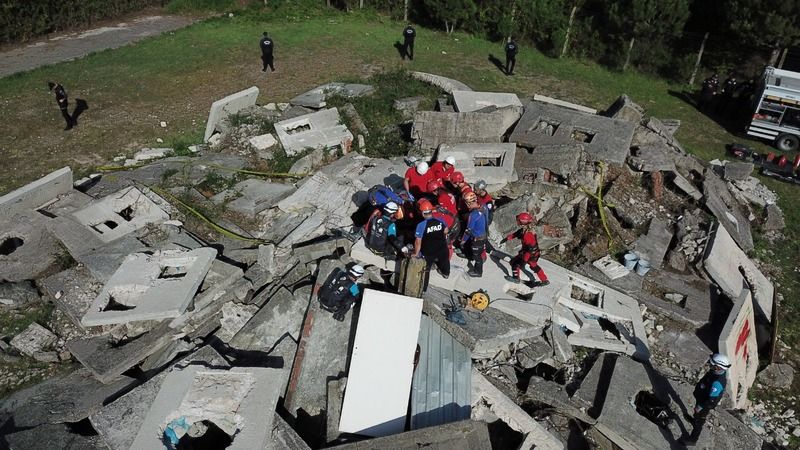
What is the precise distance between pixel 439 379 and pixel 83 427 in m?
4.41

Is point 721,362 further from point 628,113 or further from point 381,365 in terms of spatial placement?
point 628,113

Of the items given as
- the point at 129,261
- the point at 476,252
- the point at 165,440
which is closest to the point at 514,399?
the point at 476,252

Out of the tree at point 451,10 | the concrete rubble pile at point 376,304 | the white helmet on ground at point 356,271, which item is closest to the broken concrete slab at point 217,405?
the concrete rubble pile at point 376,304

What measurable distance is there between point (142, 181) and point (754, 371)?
1154 cm

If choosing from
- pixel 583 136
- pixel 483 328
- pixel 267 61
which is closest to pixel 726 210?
pixel 583 136

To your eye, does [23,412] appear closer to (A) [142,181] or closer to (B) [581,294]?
(A) [142,181]

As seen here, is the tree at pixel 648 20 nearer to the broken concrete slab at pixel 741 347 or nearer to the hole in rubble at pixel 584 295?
the broken concrete slab at pixel 741 347

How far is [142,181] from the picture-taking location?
35.5 feet

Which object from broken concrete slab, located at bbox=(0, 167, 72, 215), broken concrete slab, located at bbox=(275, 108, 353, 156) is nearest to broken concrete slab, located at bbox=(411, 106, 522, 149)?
broken concrete slab, located at bbox=(275, 108, 353, 156)

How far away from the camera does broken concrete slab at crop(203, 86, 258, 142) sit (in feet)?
42.3

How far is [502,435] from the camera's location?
6836mm

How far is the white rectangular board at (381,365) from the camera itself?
627 centimetres

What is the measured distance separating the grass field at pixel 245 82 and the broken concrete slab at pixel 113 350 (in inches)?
259

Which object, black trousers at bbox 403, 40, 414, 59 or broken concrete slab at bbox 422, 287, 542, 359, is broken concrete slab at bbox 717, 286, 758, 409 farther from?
black trousers at bbox 403, 40, 414, 59
